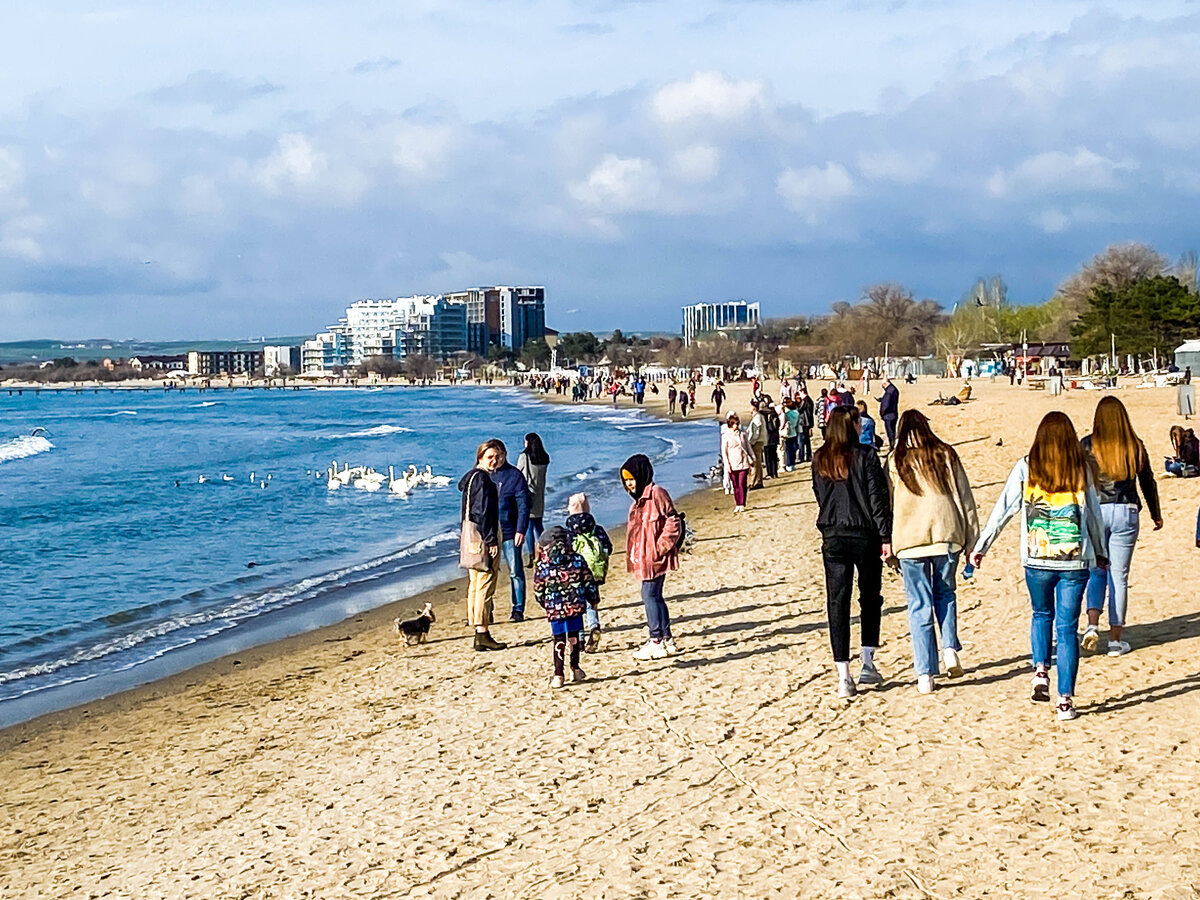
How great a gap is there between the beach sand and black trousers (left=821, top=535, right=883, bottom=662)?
474 mm

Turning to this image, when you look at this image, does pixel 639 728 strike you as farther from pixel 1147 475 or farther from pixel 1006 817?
pixel 1147 475

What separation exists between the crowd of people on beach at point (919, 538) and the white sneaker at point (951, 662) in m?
0.01

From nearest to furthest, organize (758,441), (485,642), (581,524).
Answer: (581,524), (485,642), (758,441)

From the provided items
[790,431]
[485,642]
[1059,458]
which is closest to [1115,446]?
[1059,458]

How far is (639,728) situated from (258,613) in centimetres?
782

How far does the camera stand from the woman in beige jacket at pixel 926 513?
23.5 ft

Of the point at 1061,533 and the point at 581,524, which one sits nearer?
the point at 1061,533

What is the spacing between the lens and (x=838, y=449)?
23.9ft

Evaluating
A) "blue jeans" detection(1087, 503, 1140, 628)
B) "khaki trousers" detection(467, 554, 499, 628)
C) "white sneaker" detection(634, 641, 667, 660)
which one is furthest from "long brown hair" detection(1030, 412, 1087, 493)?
"khaki trousers" detection(467, 554, 499, 628)

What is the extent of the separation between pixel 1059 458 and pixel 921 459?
84 cm

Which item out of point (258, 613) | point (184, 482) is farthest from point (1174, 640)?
point (184, 482)

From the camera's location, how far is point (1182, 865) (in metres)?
4.85

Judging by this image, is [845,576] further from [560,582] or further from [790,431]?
[790,431]

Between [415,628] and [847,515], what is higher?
[847,515]
